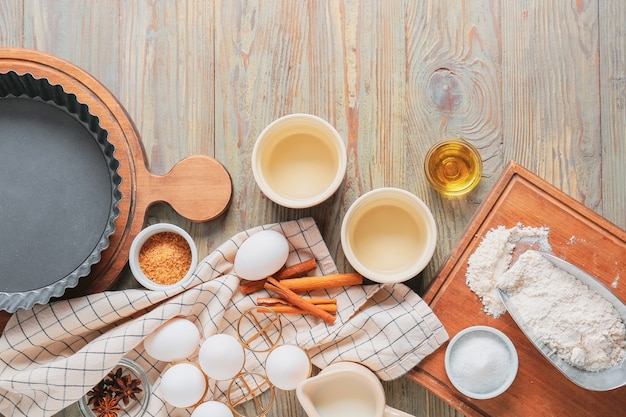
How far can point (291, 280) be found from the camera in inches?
40.6

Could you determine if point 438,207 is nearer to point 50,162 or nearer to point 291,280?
point 291,280

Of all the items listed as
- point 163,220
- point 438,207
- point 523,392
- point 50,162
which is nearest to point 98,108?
point 50,162

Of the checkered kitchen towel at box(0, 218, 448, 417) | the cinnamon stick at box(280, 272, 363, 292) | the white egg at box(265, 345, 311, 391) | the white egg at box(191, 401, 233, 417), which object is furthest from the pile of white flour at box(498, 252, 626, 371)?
the white egg at box(191, 401, 233, 417)

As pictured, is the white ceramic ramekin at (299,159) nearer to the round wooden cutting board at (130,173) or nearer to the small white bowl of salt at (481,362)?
the round wooden cutting board at (130,173)

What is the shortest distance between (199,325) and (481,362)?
0.49 metres

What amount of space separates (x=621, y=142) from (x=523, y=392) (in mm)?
487

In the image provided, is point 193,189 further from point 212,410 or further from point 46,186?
point 212,410

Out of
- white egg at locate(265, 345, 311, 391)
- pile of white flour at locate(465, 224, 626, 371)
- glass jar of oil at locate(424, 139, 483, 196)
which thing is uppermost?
glass jar of oil at locate(424, 139, 483, 196)

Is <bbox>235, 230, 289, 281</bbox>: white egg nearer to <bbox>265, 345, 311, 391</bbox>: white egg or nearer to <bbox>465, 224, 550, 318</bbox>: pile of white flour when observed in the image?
<bbox>265, 345, 311, 391</bbox>: white egg

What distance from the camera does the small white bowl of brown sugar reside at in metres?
1.03

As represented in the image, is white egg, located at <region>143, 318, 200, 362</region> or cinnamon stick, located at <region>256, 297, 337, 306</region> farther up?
cinnamon stick, located at <region>256, 297, 337, 306</region>

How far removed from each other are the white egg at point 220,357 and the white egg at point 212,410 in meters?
0.05

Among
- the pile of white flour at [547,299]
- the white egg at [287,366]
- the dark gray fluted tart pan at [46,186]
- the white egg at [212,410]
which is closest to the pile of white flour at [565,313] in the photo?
the pile of white flour at [547,299]

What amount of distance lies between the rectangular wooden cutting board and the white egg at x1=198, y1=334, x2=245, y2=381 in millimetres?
304
